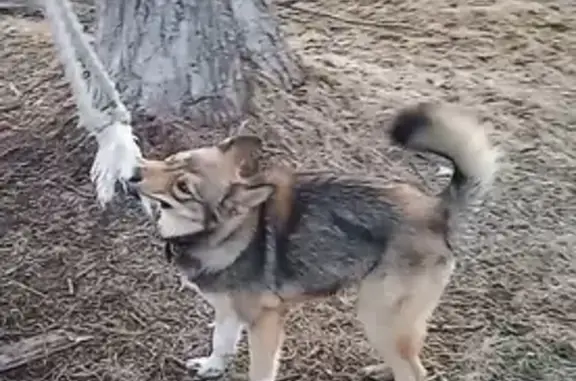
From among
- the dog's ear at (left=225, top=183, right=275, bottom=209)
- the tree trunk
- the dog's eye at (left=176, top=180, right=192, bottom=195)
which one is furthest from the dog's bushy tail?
the tree trunk

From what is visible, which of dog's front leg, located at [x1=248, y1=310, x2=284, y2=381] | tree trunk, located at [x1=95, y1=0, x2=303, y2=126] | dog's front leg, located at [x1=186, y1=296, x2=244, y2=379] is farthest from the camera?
tree trunk, located at [x1=95, y1=0, x2=303, y2=126]

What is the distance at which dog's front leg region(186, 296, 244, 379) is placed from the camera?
3.60 metres

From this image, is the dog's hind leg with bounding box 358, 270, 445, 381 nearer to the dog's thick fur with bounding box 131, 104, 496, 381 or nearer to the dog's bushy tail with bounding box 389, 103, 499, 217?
the dog's thick fur with bounding box 131, 104, 496, 381

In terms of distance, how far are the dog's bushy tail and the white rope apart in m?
1.20

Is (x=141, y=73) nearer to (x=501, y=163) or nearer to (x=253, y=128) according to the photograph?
(x=253, y=128)

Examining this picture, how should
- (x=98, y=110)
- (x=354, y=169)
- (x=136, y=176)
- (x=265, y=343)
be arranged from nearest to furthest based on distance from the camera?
(x=136, y=176), (x=265, y=343), (x=98, y=110), (x=354, y=169)

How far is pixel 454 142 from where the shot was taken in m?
3.18

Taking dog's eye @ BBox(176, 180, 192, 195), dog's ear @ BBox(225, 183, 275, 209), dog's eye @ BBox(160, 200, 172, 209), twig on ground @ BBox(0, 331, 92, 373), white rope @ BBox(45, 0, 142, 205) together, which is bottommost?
twig on ground @ BBox(0, 331, 92, 373)

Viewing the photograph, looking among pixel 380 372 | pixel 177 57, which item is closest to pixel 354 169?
pixel 177 57

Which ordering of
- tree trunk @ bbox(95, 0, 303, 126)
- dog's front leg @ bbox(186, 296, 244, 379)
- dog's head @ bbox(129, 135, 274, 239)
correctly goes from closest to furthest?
dog's head @ bbox(129, 135, 274, 239), dog's front leg @ bbox(186, 296, 244, 379), tree trunk @ bbox(95, 0, 303, 126)

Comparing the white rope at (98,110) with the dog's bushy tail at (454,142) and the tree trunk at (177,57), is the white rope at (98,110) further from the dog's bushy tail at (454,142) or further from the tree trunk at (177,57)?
the dog's bushy tail at (454,142)

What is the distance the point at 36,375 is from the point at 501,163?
2.13 metres

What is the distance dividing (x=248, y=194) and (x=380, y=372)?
853 mm

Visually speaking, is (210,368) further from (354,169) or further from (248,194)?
(354,169)
